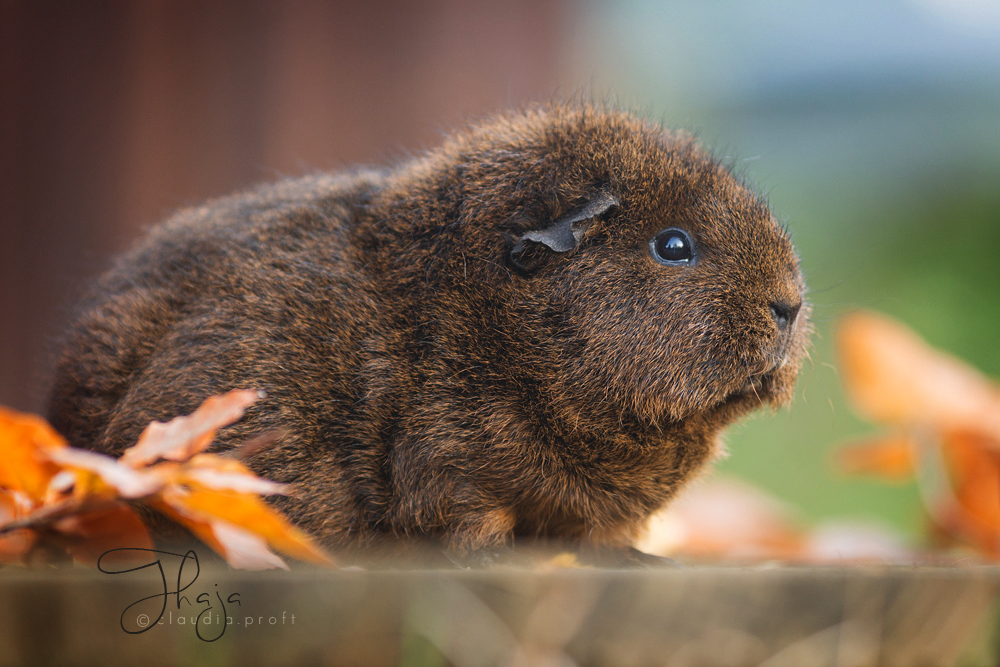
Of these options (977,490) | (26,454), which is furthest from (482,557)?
(977,490)

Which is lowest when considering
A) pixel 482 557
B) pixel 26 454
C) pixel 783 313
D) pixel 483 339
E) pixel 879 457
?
pixel 879 457

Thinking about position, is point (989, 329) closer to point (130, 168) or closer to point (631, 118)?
point (631, 118)

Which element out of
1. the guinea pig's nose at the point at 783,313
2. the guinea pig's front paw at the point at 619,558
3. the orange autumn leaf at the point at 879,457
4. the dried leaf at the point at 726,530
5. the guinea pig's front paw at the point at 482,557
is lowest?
the dried leaf at the point at 726,530

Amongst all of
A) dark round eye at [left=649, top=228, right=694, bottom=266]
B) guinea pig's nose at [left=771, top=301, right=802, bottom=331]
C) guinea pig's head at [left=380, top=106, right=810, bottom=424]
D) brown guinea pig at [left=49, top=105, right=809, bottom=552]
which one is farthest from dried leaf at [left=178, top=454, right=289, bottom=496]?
guinea pig's nose at [left=771, top=301, right=802, bottom=331]

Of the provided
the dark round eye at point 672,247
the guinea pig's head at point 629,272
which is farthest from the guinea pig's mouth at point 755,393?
the dark round eye at point 672,247

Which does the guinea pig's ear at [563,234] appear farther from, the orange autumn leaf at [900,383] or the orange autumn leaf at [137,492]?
the orange autumn leaf at [900,383]

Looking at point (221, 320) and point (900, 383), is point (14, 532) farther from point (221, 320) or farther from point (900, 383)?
point (900, 383)
